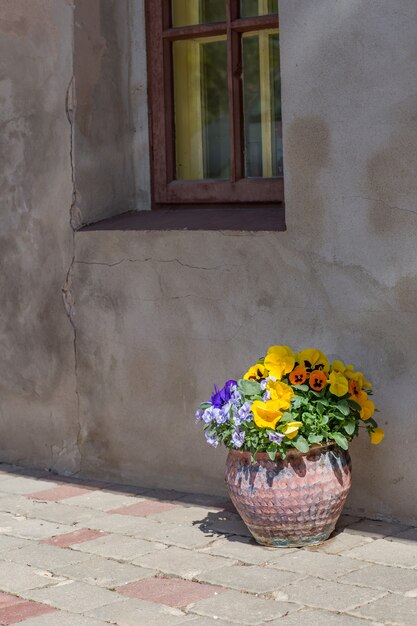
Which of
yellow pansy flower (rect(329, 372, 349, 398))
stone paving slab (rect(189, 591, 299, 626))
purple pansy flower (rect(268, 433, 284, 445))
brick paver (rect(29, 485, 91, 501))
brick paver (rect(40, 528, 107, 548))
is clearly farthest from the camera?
brick paver (rect(29, 485, 91, 501))

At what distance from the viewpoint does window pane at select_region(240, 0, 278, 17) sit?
5.20 metres

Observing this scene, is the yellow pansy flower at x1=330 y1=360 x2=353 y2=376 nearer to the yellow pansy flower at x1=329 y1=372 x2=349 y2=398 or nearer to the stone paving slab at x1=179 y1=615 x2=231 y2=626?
the yellow pansy flower at x1=329 y1=372 x2=349 y2=398

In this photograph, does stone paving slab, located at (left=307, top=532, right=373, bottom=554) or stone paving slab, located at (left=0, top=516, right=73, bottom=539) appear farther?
stone paving slab, located at (left=0, top=516, right=73, bottom=539)

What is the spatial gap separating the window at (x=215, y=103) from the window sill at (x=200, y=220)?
7cm

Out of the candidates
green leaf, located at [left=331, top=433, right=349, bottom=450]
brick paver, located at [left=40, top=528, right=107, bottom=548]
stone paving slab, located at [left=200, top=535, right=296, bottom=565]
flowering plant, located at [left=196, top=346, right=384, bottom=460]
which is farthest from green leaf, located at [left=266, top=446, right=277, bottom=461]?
brick paver, located at [left=40, top=528, right=107, bottom=548]

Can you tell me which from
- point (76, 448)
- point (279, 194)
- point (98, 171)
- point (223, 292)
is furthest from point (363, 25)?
point (76, 448)

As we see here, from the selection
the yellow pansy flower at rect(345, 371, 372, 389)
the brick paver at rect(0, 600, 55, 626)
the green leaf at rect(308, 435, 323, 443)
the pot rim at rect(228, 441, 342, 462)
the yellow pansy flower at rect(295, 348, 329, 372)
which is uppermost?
the yellow pansy flower at rect(295, 348, 329, 372)

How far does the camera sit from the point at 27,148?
571 cm

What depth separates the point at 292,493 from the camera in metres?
4.27

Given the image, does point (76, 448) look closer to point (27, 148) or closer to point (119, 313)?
point (119, 313)

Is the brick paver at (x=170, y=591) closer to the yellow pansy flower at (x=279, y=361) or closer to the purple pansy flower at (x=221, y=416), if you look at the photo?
the purple pansy flower at (x=221, y=416)

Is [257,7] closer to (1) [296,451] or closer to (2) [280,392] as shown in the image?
(2) [280,392]

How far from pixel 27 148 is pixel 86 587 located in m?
2.48

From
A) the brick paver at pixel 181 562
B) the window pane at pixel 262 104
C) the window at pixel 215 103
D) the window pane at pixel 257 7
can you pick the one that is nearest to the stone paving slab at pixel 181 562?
the brick paver at pixel 181 562
